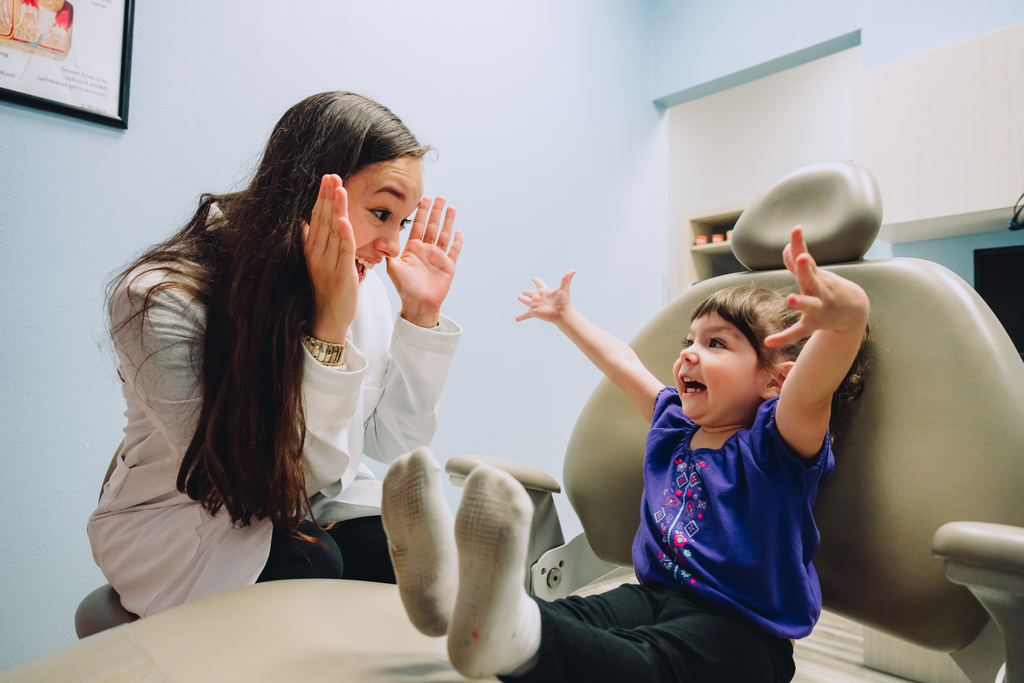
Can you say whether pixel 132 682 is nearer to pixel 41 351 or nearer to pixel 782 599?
pixel 782 599

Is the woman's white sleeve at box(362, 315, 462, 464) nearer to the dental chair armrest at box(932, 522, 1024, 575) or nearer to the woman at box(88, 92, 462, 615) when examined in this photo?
the woman at box(88, 92, 462, 615)

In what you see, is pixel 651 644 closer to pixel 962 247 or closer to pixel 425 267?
pixel 425 267

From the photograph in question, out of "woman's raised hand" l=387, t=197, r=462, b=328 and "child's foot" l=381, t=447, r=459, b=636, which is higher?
"woman's raised hand" l=387, t=197, r=462, b=328

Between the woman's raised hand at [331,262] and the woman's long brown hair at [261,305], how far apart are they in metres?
0.03

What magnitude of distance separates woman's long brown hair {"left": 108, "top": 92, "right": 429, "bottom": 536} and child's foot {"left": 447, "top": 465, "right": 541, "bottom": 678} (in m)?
0.40

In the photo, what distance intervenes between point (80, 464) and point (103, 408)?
11 cm

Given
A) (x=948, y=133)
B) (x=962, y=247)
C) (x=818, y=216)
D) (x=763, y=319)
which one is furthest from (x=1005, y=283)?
(x=763, y=319)

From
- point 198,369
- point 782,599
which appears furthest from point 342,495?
point 782,599

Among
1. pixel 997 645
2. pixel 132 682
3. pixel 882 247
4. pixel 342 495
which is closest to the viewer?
pixel 132 682

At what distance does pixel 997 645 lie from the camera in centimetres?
72

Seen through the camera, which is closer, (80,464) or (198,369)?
(198,369)

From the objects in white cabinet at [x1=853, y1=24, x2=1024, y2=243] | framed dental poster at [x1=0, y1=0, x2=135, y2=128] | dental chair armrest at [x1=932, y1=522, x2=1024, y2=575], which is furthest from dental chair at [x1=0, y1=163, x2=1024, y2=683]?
white cabinet at [x1=853, y1=24, x2=1024, y2=243]

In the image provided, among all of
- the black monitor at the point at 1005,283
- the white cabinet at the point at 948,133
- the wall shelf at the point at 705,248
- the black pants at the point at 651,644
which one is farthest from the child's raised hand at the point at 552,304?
the wall shelf at the point at 705,248

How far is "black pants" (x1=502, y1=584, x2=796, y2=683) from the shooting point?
21.8 inches
